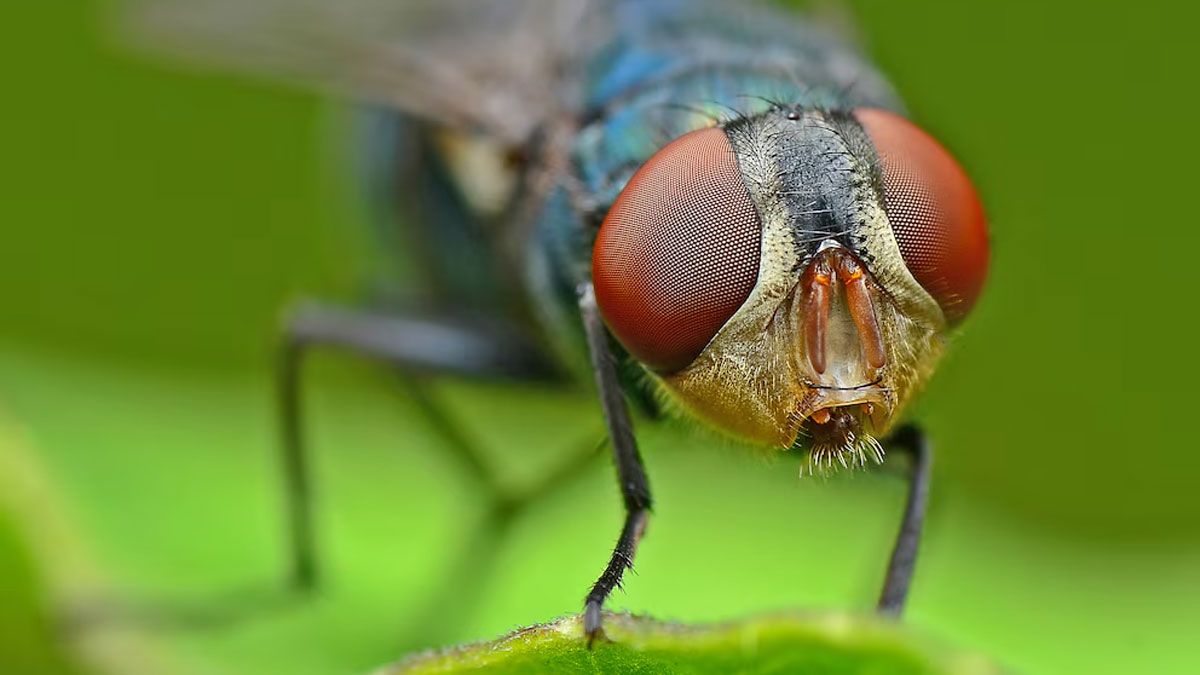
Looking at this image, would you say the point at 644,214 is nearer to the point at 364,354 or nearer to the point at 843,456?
the point at 843,456

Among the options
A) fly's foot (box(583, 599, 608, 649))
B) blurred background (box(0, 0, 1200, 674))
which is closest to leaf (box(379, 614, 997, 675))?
fly's foot (box(583, 599, 608, 649))

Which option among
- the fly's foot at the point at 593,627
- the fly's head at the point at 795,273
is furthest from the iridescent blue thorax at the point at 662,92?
the fly's foot at the point at 593,627

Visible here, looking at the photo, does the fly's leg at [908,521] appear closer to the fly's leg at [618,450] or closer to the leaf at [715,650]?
the fly's leg at [618,450]

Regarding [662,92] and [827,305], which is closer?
[827,305]

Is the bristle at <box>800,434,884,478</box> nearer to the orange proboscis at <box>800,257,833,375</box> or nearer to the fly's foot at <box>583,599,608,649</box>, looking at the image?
the orange proboscis at <box>800,257,833,375</box>

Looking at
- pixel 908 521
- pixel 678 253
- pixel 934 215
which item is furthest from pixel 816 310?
pixel 908 521

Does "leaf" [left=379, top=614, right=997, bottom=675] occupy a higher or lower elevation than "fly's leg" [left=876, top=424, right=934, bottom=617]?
lower

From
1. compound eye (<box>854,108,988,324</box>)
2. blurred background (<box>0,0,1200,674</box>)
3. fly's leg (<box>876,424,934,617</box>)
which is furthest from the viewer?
blurred background (<box>0,0,1200,674</box>)

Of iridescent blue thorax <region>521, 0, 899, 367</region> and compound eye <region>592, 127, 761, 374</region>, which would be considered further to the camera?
iridescent blue thorax <region>521, 0, 899, 367</region>
